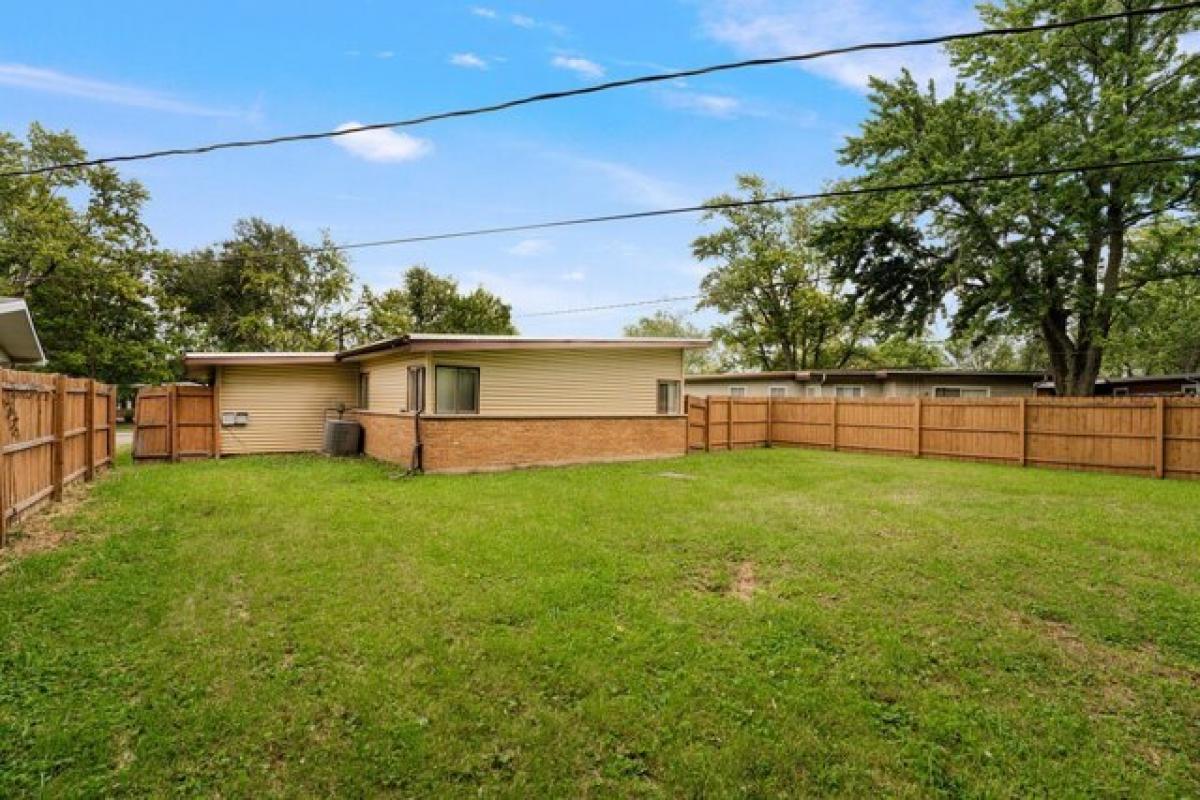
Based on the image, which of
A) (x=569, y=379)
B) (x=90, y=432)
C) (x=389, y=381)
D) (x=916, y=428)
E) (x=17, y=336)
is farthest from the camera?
(x=916, y=428)

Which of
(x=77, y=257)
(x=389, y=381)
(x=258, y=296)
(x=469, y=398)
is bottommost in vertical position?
(x=469, y=398)

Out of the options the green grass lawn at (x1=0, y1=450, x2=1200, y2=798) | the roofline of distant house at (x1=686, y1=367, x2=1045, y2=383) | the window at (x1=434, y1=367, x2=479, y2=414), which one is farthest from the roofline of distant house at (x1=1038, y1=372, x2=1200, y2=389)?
the window at (x1=434, y1=367, x2=479, y2=414)

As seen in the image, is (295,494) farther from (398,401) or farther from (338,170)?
(338,170)

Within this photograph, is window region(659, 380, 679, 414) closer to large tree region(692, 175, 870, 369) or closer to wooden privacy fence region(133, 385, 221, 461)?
wooden privacy fence region(133, 385, 221, 461)

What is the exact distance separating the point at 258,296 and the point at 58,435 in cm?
2789

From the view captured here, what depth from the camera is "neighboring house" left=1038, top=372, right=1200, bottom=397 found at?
1967 cm

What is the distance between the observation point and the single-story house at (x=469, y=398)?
1165 cm

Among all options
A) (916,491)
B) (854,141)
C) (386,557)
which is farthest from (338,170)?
(854,141)

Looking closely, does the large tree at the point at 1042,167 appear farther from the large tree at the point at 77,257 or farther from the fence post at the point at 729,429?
the large tree at the point at 77,257

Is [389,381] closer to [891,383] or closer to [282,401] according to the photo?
[282,401]

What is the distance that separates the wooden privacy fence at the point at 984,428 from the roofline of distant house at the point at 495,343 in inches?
116

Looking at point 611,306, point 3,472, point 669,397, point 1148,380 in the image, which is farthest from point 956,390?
point 3,472

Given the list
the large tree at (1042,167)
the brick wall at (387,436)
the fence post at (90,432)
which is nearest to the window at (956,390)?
the large tree at (1042,167)

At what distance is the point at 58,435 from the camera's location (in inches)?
300
